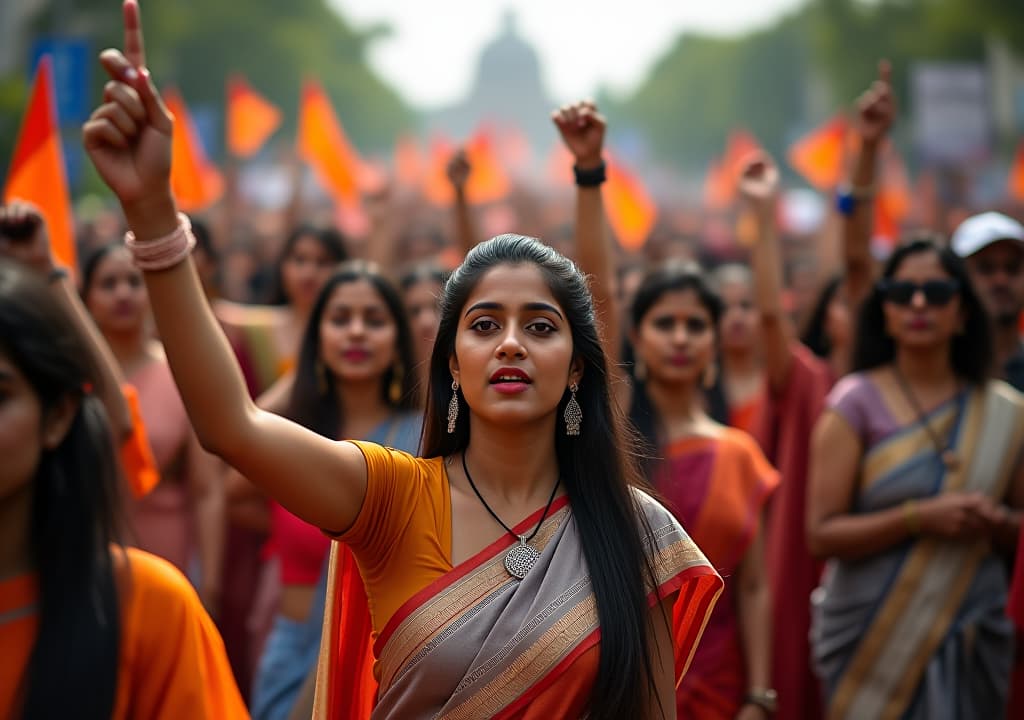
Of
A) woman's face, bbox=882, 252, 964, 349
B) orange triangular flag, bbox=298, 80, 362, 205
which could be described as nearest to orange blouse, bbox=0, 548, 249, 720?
woman's face, bbox=882, 252, 964, 349

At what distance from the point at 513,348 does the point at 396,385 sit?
200 cm

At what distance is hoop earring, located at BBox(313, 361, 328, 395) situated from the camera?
4703mm

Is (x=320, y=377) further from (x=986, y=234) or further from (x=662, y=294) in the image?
(x=986, y=234)

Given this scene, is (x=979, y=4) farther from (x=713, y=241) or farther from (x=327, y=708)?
(x=327, y=708)

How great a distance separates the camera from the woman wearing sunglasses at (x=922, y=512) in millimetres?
4340

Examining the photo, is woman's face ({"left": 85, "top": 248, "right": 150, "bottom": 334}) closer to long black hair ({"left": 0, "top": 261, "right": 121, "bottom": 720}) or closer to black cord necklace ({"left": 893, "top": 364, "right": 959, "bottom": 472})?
black cord necklace ({"left": 893, "top": 364, "right": 959, "bottom": 472})

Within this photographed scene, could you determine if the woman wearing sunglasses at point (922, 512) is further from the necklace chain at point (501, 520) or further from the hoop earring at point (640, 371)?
the necklace chain at point (501, 520)

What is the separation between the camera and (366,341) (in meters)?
4.66

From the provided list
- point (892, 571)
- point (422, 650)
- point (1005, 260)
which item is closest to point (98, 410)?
point (422, 650)

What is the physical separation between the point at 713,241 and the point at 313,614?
14490 millimetres

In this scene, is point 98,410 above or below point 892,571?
above

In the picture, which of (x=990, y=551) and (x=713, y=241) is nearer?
(x=990, y=551)

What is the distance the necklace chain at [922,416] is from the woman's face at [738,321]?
1946 mm

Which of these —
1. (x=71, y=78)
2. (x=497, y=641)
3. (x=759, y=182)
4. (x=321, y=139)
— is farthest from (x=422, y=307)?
(x=71, y=78)
